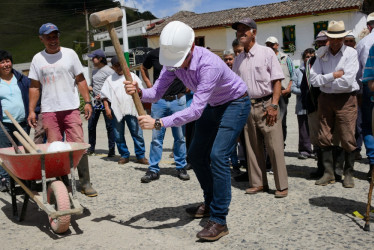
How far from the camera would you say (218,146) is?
4.21m

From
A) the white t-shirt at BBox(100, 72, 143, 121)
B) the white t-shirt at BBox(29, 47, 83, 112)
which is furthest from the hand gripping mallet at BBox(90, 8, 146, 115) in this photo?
the white t-shirt at BBox(100, 72, 143, 121)

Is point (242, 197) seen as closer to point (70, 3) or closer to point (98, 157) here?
point (98, 157)

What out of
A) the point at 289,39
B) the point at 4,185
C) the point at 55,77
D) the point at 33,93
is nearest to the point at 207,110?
the point at 55,77

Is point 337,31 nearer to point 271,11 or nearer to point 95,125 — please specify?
point 95,125

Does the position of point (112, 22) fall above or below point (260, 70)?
above

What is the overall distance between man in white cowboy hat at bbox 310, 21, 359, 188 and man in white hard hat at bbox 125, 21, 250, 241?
185 cm

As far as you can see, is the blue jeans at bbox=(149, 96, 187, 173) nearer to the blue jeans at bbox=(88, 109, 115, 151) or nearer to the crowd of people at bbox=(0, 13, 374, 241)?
the crowd of people at bbox=(0, 13, 374, 241)

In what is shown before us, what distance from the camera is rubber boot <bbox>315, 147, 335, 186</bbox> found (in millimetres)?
6008

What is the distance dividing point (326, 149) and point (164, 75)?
9.06ft

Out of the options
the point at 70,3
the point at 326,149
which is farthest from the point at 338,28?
the point at 70,3

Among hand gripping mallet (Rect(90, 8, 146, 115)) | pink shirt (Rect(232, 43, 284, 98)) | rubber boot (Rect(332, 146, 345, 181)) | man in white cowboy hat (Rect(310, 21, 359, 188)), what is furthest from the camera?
rubber boot (Rect(332, 146, 345, 181))

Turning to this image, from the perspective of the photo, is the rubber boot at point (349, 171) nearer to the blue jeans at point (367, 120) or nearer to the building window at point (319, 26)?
the blue jeans at point (367, 120)

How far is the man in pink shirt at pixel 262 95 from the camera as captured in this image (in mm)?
5465

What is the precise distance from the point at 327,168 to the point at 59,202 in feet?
11.7
